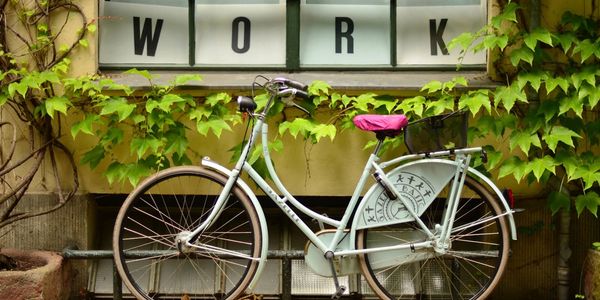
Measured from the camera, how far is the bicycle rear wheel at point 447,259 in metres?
4.77

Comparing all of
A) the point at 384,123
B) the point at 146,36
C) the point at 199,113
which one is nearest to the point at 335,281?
the point at 384,123

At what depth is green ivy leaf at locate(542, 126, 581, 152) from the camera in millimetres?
4992

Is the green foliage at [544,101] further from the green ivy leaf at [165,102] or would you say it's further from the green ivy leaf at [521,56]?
the green ivy leaf at [165,102]

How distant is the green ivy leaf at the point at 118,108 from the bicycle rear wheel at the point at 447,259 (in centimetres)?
172

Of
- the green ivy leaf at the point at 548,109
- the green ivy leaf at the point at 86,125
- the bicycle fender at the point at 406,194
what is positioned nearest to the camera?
the bicycle fender at the point at 406,194

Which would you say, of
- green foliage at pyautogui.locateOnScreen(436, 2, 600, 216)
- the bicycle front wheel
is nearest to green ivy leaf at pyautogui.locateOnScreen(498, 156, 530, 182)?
green foliage at pyautogui.locateOnScreen(436, 2, 600, 216)

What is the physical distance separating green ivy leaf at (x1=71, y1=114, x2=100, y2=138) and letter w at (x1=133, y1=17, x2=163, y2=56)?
0.70 metres

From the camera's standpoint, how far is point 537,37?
5090 millimetres

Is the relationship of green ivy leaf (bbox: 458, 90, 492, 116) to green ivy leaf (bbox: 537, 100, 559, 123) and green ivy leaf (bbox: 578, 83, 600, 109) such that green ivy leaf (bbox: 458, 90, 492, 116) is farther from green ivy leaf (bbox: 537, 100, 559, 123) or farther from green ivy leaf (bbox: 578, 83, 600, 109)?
green ivy leaf (bbox: 578, 83, 600, 109)

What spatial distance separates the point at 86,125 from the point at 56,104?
237 millimetres

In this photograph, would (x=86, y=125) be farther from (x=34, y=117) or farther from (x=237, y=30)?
(x=237, y=30)

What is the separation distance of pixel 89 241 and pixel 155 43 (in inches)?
60.2

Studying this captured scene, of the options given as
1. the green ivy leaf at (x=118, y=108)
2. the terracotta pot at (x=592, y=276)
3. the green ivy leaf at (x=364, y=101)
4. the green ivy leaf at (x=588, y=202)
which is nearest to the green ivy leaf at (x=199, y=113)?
the green ivy leaf at (x=118, y=108)

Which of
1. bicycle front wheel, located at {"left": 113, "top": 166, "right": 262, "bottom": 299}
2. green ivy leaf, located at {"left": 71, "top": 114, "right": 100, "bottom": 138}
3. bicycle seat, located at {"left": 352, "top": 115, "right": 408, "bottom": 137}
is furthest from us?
bicycle front wheel, located at {"left": 113, "top": 166, "right": 262, "bottom": 299}
